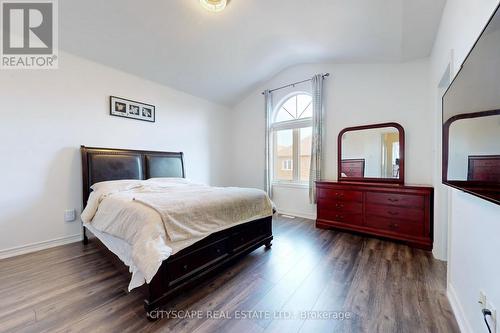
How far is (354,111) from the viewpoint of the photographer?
3539mm

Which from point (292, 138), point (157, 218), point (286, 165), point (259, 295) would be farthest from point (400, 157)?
point (157, 218)

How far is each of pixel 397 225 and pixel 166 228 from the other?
287cm

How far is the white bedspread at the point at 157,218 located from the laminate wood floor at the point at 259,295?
0.35 meters

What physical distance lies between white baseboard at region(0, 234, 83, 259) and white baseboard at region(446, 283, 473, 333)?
13.0ft

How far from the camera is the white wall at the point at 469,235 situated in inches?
39.7

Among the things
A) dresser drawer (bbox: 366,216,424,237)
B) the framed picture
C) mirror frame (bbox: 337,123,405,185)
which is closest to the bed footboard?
dresser drawer (bbox: 366,216,424,237)

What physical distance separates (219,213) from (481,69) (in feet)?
6.36

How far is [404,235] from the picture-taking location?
8.83 feet

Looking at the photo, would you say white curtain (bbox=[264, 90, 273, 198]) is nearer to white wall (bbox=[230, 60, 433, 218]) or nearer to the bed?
white wall (bbox=[230, 60, 433, 218])

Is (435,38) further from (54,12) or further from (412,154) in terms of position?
(54,12)

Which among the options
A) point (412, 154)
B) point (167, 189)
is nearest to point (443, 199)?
point (412, 154)

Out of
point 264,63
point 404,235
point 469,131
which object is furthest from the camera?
point 264,63

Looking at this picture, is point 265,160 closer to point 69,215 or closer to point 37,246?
point 69,215

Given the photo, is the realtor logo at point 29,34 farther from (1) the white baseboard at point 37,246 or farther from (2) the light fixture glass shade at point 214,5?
(1) the white baseboard at point 37,246
